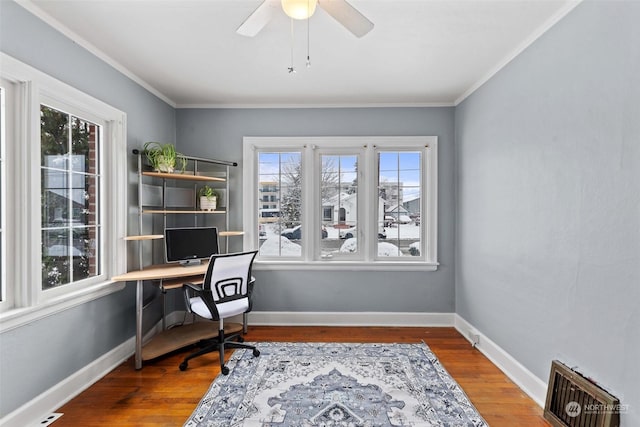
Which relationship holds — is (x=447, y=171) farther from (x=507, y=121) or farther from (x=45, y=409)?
(x=45, y=409)

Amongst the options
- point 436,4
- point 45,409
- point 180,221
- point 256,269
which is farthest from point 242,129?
point 45,409

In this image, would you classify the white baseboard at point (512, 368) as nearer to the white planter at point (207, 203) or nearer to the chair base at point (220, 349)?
the chair base at point (220, 349)

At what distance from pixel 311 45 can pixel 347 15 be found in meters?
0.84

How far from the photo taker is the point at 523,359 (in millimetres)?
2279

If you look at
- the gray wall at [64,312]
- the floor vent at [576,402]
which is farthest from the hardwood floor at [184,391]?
the gray wall at [64,312]

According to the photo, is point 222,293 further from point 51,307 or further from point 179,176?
point 179,176

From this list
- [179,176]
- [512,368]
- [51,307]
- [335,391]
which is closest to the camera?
[51,307]

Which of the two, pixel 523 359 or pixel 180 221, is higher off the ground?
pixel 180 221

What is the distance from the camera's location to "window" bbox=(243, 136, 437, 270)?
3490 mm

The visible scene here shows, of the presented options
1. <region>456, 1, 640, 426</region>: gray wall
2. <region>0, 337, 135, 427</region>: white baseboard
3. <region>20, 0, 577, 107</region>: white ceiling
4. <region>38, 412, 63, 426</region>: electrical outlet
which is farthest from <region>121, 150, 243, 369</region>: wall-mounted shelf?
<region>456, 1, 640, 426</region>: gray wall

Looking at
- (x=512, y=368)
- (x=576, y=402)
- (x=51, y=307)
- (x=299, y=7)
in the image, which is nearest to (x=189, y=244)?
(x=51, y=307)

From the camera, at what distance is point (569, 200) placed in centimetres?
184

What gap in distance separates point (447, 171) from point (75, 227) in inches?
139

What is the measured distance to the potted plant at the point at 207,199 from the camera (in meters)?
3.25
